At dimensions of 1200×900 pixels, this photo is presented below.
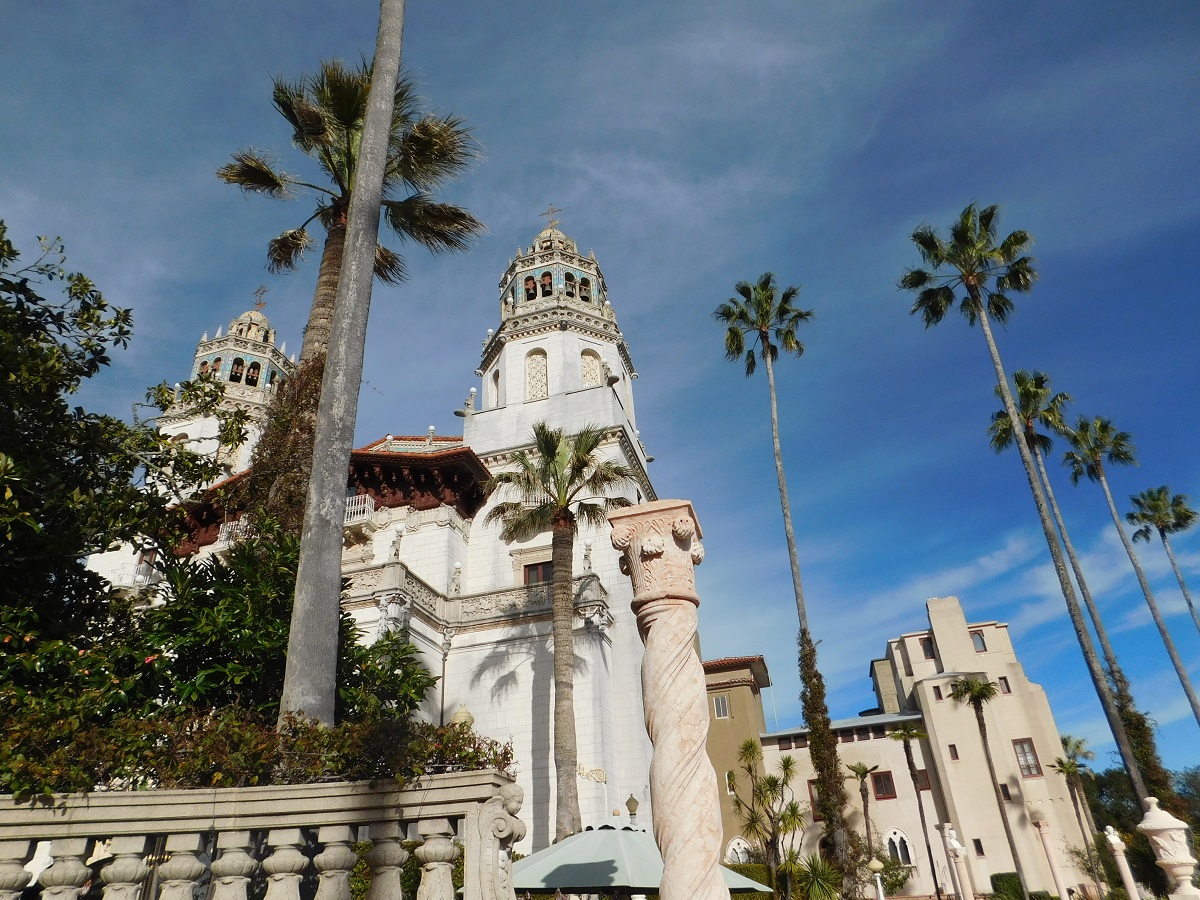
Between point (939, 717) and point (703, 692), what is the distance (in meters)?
38.3

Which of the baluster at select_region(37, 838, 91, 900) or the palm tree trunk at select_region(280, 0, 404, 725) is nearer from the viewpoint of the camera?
the baluster at select_region(37, 838, 91, 900)

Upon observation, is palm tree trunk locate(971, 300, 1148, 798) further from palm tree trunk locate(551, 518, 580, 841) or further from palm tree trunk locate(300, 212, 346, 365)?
palm tree trunk locate(300, 212, 346, 365)

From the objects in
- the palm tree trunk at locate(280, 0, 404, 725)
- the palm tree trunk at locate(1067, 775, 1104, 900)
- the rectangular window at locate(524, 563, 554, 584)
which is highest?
the rectangular window at locate(524, 563, 554, 584)

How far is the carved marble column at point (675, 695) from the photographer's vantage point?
245 inches

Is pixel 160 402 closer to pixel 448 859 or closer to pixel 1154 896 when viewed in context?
pixel 448 859

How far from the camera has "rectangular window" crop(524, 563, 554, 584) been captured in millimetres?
27828

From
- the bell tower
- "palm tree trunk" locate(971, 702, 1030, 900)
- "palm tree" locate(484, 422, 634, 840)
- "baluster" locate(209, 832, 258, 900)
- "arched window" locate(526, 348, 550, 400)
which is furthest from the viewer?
"palm tree trunk" locate(971, 702, 1030, 900)

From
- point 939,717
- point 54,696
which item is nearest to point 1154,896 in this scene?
point 939,717

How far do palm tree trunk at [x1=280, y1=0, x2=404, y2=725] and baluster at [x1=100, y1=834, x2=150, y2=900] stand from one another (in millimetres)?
1896

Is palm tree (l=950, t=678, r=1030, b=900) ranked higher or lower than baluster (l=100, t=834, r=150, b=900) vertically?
higher

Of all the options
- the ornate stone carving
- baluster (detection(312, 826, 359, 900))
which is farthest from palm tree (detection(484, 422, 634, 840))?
baluster (detection(312, 826, 359, 900))

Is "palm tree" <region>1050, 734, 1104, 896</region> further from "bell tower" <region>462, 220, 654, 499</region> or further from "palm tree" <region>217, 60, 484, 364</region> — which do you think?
"palm tree" <region>217, 60, 484, 364</region>

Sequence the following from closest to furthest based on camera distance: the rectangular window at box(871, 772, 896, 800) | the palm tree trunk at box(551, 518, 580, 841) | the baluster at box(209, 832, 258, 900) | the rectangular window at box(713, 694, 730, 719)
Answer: the baluster at box(209, 832, 258, 900) < the palm tree trunk at box(551, 518, 580, 841) < the rectangular window at box(871, 772, 896, 800) < the rectangular window at box(713, 694, 730, 719)

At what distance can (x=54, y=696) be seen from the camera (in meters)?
7.01
